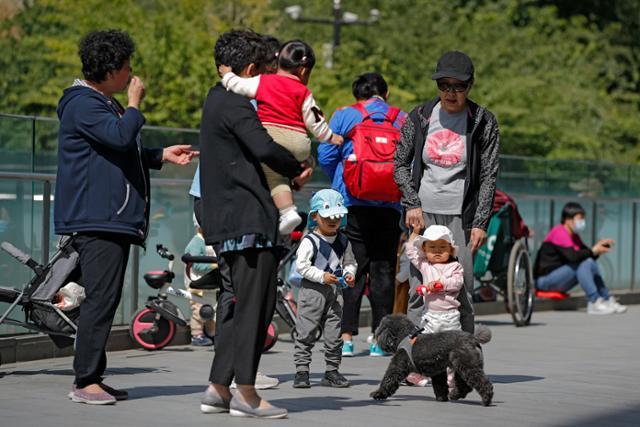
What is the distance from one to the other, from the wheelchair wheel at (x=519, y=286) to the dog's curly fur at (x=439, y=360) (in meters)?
6.32

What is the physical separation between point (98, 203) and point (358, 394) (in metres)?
1.98

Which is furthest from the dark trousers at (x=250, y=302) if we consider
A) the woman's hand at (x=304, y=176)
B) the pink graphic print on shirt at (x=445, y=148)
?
the pink graphic print on shirt at (x=445, y=148)

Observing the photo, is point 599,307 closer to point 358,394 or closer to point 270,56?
point 358,394

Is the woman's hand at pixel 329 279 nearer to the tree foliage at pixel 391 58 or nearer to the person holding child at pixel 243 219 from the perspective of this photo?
the person holding child at pixel 243 219

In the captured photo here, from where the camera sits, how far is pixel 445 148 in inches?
353

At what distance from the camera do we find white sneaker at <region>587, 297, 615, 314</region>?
57.5ft

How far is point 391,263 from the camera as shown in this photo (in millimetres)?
11219

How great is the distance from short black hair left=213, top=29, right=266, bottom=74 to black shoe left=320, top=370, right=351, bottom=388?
2.24 m

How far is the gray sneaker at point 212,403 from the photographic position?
7582 millimetres

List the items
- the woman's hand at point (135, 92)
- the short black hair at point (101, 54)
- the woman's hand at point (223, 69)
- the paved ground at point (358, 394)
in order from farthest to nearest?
the short black hair at point (101, 54) → the woman's hand at point (135, 92) → the woman's hand at point (223, 69) → the paved ground at point (358, 394)

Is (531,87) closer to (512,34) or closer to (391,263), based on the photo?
(512,34)

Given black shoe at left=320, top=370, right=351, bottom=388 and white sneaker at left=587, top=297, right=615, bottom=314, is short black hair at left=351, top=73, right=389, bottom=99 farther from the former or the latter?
white sneaker at left=587, top=297, right=615, bottom=314

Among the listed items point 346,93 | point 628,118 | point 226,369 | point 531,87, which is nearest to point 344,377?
point 226,369

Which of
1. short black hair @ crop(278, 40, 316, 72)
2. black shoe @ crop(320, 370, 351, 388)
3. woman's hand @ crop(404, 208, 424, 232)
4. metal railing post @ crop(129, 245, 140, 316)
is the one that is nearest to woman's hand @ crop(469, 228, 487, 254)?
→ woman's hand @ crop(404, 208, 424, 232)
